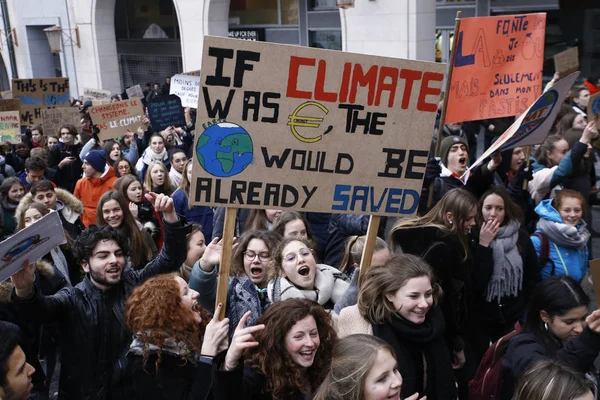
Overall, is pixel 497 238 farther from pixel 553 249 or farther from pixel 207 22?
pixel 207 22

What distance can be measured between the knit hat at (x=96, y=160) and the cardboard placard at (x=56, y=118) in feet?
12.3

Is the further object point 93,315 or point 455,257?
point 455,257

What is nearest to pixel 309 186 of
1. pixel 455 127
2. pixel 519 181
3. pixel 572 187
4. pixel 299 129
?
pixel 299 129

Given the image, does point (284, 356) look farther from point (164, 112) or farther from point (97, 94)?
point (97, 94)

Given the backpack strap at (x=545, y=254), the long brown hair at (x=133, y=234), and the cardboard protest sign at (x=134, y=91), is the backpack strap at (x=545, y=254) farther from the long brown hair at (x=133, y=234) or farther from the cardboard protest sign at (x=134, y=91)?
the cardboard protest sign at (x=134, y=91)

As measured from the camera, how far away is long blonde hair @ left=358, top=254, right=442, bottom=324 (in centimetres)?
356

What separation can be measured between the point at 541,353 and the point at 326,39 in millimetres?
15505

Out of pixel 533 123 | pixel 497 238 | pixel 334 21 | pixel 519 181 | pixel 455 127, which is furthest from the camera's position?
pixel 334 21

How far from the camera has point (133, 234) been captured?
5430 millimetres

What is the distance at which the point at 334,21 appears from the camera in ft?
58.6

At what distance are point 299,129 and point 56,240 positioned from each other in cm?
146

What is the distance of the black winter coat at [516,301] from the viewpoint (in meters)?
4.86

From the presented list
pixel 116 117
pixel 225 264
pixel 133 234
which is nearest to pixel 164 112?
pixel 116 117

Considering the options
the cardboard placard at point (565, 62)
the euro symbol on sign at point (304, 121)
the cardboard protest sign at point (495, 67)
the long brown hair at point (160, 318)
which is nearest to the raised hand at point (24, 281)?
the long brown hair at point (160, 318)
